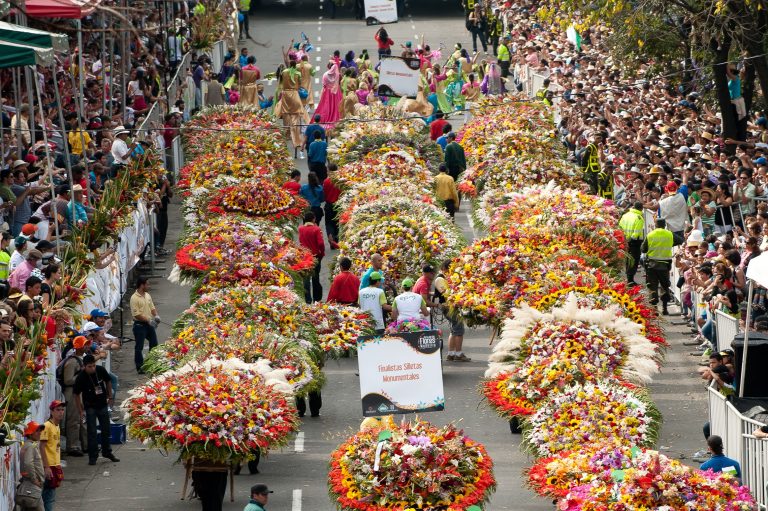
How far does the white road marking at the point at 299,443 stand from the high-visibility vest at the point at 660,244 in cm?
734

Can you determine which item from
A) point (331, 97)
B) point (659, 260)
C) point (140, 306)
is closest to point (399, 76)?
point (331, 97)

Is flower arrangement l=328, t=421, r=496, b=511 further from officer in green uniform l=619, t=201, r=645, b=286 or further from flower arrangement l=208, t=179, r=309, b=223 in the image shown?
flower arrangement l=208, t=179, r=309, b=223

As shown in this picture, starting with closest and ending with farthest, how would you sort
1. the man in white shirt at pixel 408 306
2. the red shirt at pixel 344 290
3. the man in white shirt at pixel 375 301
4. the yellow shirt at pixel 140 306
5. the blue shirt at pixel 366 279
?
the man in white shirt at pixel 408 306, the man in white shirt at pixel 375 301, the yellow shirt at pixel 140 306, the blue shirt at pixel 366 279, the red shirt at pixel 344 290

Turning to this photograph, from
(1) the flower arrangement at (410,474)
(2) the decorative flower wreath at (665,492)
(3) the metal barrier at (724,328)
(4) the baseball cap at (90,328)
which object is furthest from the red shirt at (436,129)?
(2) the decorative flower wreath at (665,492)

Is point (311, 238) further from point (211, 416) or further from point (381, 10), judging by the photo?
point (381, 10)

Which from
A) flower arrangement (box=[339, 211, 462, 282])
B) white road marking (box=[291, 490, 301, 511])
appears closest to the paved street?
white road marking (box=[291, 490, 301, 511])

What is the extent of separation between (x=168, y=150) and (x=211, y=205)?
634cm

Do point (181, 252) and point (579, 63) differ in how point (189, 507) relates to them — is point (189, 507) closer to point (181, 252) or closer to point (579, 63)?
point (181, 252)

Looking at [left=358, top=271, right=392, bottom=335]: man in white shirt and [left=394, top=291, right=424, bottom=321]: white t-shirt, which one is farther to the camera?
[left=358, top=271, right=392, bottom=335]: man in white shirt

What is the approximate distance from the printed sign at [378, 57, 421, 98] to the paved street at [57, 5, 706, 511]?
13.5m

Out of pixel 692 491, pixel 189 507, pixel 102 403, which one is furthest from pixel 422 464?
pixel 102 403

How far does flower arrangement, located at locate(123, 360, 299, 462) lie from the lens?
1694 cm

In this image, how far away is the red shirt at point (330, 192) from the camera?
29.8 m

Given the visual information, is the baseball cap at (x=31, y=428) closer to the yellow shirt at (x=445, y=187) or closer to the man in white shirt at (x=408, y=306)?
the man in white shirt at (x=408, y=306)
